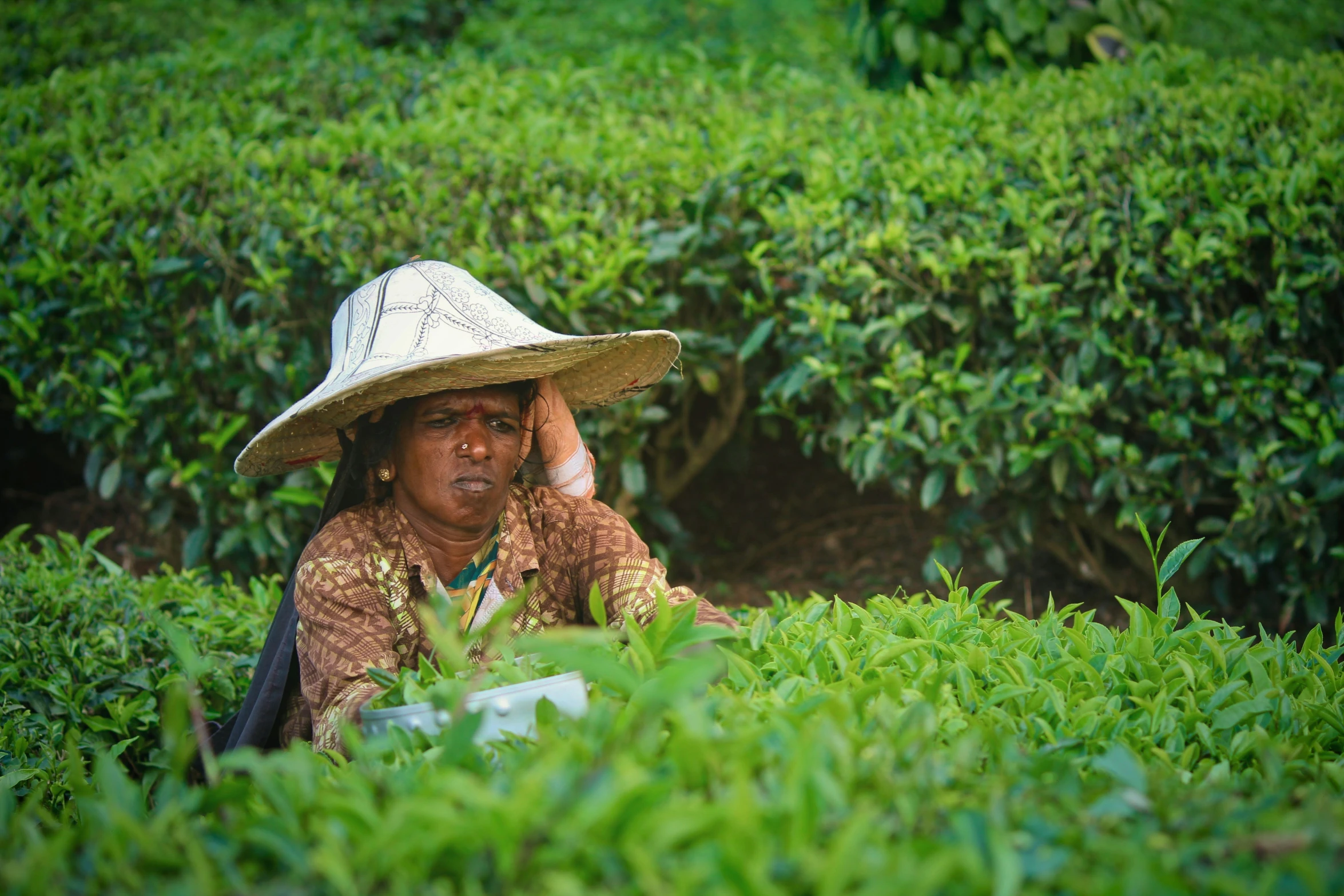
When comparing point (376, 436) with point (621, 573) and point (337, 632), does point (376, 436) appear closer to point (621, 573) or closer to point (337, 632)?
point (337, 632)

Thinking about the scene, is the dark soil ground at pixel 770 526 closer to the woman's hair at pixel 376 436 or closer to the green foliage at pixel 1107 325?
the green foliage at pixel 1107 325

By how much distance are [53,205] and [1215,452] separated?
4.52m

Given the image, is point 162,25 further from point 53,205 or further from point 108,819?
point 108,819

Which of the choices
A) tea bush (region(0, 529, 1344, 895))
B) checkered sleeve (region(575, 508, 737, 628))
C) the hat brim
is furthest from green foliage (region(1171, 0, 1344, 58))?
tea bush (region(0, 529, 1344, 895))

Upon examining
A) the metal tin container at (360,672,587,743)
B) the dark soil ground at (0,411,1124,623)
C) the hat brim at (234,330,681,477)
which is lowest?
the dark soil ground at (0,411,1124,623)

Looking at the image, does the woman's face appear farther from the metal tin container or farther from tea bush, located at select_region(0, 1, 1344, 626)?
tea bush, located at select_region(0, 1, 1344, 626)

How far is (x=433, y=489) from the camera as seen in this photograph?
93.4 inches

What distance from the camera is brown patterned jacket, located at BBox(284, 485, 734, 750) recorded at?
2.17 m

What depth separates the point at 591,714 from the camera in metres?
1.32

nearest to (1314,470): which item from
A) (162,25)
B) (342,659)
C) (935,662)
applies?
(935,662)

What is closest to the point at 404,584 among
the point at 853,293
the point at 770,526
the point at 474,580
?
the point at 474,580

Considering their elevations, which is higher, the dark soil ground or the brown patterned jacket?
the brown patterned jacket

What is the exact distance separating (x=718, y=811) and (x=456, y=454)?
1450 millimetres

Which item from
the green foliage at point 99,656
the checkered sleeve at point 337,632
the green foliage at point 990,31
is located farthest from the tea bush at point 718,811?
the green foliage at point 990,31
